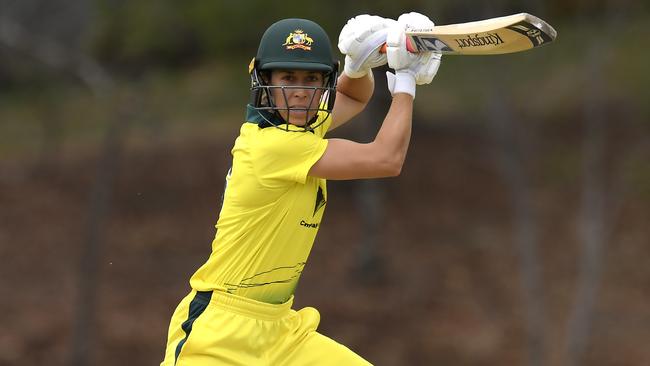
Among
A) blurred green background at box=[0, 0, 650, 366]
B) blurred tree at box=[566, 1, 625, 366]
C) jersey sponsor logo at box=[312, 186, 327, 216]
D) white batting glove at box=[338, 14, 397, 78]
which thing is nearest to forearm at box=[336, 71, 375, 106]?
white batting glove at box=[338, 14, 397, 78]

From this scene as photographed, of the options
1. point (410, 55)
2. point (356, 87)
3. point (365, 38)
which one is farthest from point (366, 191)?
point (410, 55)

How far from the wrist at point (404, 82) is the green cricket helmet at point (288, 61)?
0.26 metres

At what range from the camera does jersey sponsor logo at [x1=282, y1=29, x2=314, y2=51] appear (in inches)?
197

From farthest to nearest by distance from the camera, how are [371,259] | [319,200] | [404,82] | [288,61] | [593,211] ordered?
1. [371,259]
2. [593,211]
3. [319,200]
4. [404,82]
5. [288,61]

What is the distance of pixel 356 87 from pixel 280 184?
0.96 m

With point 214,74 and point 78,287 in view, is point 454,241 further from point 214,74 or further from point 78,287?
point 78,287

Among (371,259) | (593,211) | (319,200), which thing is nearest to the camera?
(319,200)

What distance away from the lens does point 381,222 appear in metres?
18.2

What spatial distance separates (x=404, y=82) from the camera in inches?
200

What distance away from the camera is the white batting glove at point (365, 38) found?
17.2ft

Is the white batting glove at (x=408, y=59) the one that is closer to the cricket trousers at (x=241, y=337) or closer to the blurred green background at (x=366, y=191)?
the cricket trousers at (x=241, y=337)

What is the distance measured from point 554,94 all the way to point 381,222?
12.4 ft

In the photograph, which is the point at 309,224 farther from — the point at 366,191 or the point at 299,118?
the point at 366,191

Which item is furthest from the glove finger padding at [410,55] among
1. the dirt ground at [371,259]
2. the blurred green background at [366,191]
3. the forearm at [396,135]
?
the dirt ground at [371,259]
